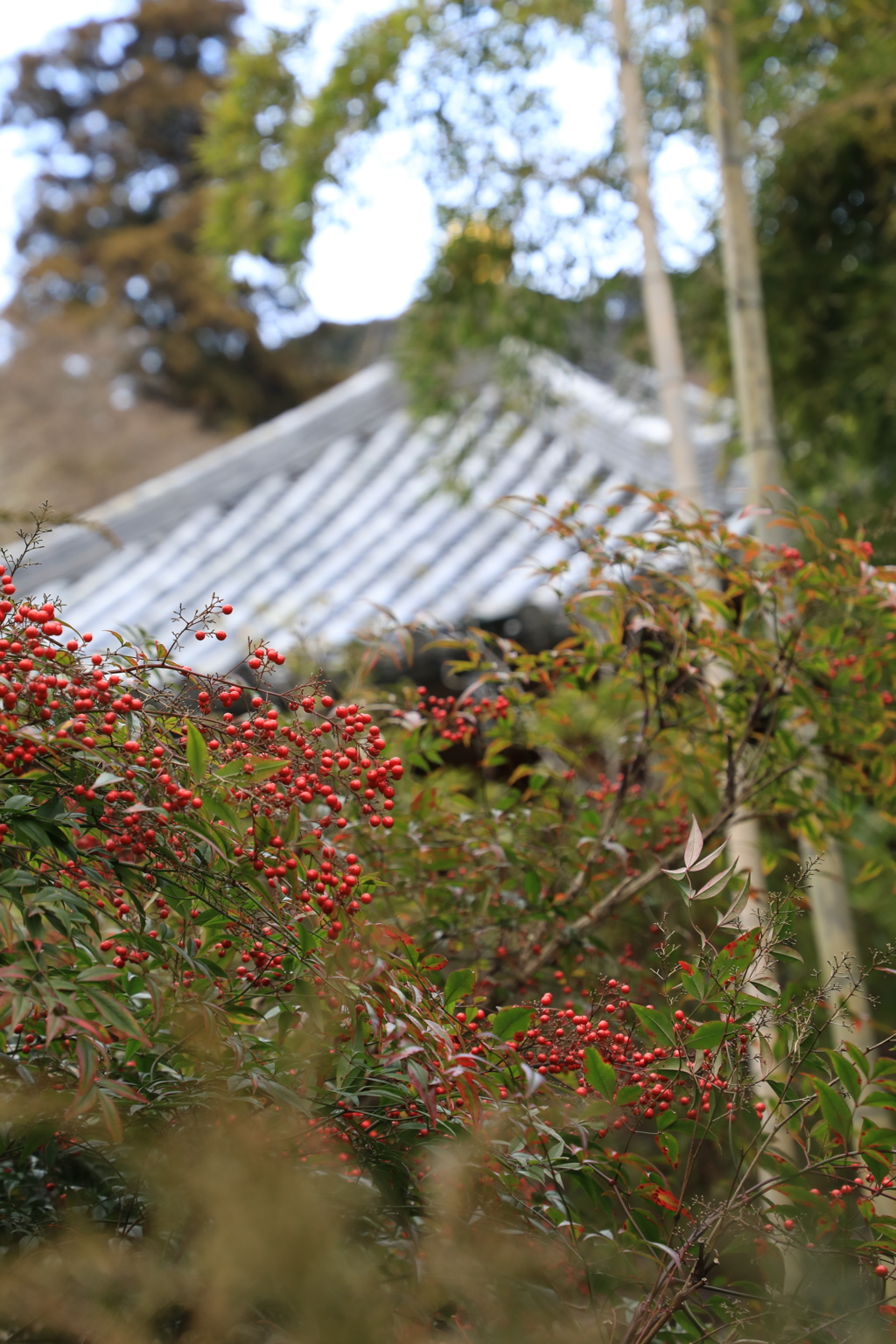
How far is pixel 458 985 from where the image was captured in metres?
1.09

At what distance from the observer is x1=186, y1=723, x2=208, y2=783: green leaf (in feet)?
2.92

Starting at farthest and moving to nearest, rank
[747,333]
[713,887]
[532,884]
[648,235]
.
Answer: [648,235] < [747,333] < [532,884] < [713,887]

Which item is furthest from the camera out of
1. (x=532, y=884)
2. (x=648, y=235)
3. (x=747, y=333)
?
(x=648, y=235)

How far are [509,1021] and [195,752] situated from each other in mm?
412

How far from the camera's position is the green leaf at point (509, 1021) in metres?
1.06

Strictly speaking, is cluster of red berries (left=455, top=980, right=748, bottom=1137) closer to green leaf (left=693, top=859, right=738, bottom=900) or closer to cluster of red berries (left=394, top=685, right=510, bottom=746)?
green leaf (left=693, top=859, right=738, bottom=900)

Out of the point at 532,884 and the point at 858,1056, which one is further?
the point at 532,884

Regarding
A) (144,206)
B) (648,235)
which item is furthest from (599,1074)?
(144,206)

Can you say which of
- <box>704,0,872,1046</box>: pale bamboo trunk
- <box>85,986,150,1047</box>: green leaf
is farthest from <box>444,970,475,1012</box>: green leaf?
<box>704,0,872,1046</box>: pale bamboo trunk

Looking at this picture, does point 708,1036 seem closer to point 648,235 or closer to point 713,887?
point 713,887

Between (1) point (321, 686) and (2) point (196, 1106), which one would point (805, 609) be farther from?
(2) point (196, 1106)

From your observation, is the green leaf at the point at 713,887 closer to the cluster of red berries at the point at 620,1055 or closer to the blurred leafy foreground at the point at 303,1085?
the blurred leafy foreground at the point at 303,1085

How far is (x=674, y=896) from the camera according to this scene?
2527 millimetres

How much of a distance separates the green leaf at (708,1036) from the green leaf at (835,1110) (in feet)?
0.32
